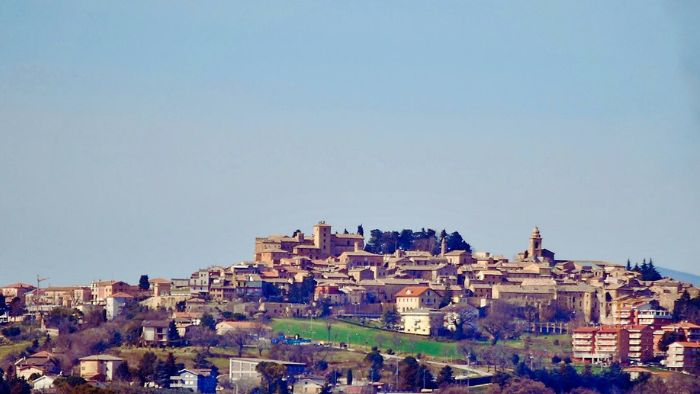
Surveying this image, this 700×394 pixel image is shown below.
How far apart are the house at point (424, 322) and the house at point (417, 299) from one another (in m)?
1.96

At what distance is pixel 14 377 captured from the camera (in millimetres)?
67812

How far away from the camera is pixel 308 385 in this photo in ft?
227

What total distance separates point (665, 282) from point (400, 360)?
19713mm

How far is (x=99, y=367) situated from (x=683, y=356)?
844 inches

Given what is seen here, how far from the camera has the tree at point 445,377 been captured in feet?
226

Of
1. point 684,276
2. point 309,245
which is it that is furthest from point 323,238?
point 684,276

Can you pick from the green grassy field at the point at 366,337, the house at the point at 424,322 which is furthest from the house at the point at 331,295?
the green grassy field at the point at 366,337

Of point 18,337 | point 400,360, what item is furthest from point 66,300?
point 400,360

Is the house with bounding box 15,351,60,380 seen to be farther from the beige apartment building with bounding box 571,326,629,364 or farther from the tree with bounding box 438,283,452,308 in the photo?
the beige apartment building with bounding box 571,326,629,364

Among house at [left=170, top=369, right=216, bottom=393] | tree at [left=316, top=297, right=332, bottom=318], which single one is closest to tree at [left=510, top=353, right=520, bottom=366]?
tree at [left=316, top=297, right=332, bottom=318]

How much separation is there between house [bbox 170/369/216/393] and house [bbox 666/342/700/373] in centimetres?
1755

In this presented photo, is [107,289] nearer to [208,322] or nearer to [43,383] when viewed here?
[208,322]

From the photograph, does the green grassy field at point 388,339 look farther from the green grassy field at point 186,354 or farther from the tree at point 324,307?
the green grassy field at point 186,354

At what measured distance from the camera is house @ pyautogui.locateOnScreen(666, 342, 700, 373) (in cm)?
7612
